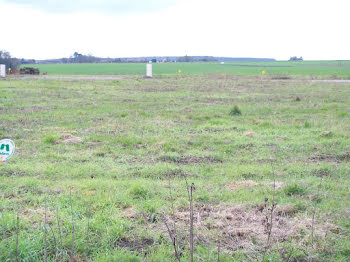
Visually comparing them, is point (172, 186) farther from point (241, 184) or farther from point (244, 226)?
point (244, 226)

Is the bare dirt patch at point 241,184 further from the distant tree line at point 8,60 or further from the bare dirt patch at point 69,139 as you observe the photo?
the distant tree line at point 8,60

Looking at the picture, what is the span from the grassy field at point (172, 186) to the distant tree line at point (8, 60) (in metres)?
34.7

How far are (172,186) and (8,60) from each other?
43.2m

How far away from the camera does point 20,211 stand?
4613 mm

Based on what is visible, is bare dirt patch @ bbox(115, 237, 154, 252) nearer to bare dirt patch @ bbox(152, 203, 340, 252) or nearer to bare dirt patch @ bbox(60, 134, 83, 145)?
bare dirt patch @ bbox(152, 203, 340, 252)

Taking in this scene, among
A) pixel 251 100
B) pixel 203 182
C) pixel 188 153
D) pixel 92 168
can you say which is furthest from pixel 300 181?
pixel 251 100

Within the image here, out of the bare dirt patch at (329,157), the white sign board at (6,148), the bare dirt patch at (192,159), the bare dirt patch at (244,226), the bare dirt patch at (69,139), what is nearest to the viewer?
the bare dirt patch at (244,226)

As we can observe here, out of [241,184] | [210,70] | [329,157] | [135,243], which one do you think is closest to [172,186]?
[241,184]

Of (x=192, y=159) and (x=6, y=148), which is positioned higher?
(x=6, y=148)

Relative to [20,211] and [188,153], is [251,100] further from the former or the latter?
[20,211]

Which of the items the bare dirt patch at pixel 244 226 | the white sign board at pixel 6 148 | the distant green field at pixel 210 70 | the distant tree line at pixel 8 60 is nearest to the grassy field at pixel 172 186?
the bare dirt patch at pixel 244 226

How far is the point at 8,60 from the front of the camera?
143 ft

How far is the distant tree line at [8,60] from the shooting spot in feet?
142

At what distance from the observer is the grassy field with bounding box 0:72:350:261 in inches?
153
